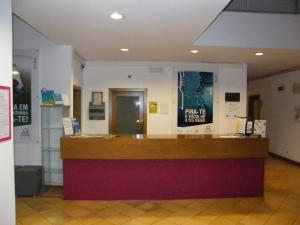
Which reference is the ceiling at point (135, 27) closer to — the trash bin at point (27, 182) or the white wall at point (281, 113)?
the white wall at point (281, 113)

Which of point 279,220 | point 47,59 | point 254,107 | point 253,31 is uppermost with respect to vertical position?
point 253,31

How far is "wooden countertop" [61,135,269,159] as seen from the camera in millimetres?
3834

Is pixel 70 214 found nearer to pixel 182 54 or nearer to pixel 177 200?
pixel 177 200

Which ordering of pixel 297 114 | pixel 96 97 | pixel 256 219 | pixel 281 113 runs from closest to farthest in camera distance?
1. pixel 256 219
2. pixel 96 97
3. pixel 297 114
4. pixel 281 113

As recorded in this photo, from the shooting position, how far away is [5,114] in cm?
237

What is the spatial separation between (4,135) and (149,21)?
2.11 m

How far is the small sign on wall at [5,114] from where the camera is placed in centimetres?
231

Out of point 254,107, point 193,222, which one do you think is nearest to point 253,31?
point 193,222

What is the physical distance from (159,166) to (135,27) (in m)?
2.16

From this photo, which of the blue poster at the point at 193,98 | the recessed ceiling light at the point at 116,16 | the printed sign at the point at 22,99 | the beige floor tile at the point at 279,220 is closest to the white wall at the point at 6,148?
the recessed ceiling light at the point at 116,16

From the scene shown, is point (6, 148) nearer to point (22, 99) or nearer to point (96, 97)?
point (22, 99)

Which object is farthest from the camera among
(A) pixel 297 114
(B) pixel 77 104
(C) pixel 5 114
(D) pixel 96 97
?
(A) pixel 297 114

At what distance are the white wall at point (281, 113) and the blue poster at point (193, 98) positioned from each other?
2.66m

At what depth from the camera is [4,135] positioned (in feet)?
7.77
